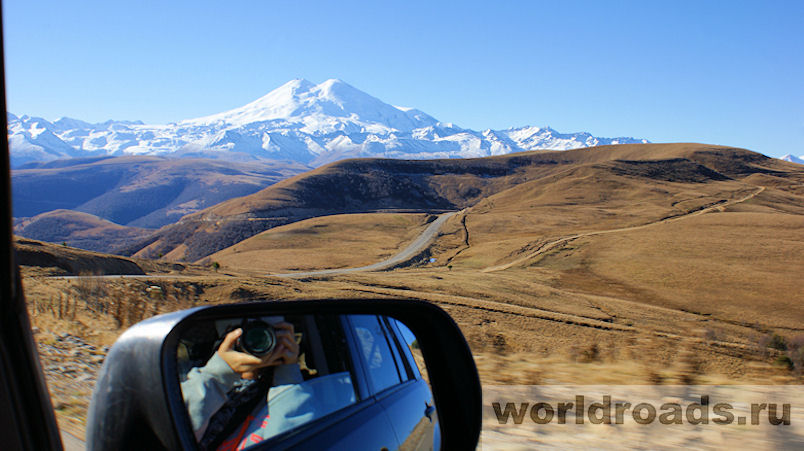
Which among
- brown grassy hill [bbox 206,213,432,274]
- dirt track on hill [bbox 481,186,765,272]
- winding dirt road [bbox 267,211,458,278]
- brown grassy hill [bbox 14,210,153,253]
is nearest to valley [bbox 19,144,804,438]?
brown grassy hill [bbox 206,213,432,274]

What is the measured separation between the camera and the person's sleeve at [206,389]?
1519mm

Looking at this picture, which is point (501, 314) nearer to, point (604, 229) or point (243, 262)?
point (243, 262)

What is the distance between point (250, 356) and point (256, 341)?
0.06m

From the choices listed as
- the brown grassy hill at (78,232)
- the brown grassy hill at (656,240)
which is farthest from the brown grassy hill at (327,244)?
the brown grassy hill at (78,232)

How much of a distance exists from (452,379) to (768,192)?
11102cm

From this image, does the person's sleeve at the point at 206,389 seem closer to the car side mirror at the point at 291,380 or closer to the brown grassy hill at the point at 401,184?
the car side mirror at the point at 291,380

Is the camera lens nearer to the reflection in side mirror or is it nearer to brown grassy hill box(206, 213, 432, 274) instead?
the reflection in side mirror

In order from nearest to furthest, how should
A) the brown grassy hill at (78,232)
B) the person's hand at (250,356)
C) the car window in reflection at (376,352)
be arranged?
the person's hand at (250,356), the car window in reflection at (376,352), the brown grassy hill at (78,232)

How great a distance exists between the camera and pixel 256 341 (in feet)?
5.59

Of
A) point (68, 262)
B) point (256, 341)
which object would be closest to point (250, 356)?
point (256, 341)

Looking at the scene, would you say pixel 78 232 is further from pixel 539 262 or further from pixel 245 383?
pixel 245 383

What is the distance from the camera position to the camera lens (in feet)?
5.51

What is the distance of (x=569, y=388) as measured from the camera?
16.5 feet

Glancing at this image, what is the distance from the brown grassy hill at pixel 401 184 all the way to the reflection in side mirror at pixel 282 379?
291 ft
